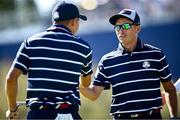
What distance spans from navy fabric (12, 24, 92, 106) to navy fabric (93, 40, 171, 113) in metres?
0.47

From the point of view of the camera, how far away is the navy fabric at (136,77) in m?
6.59

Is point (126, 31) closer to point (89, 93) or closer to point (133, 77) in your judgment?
point (133, 77)

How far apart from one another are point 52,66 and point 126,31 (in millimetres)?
901

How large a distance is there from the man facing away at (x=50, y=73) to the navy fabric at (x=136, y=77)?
17.7 inches

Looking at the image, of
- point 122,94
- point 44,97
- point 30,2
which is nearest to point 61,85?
point 44,97

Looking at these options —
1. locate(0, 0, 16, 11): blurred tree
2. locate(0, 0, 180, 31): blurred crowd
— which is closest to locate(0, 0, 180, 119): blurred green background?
locate(0, 0, 180, 31): blurred crowd

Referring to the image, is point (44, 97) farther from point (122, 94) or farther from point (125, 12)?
point (125, 12)

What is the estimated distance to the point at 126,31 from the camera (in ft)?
22.1

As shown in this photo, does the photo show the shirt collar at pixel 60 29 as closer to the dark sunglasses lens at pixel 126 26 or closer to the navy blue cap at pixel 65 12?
the navy blue cap at pixel 65 12

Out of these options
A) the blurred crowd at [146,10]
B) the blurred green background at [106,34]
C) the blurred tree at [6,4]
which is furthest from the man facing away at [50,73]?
the blurred tree at [6,4]

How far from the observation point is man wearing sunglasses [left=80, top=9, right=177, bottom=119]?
6.59 m

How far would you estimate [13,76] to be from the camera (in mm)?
6223

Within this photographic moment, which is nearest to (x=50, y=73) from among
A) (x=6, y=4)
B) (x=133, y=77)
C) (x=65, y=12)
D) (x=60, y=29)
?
(x=60, y=29)

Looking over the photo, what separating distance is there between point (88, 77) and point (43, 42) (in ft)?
2.20
